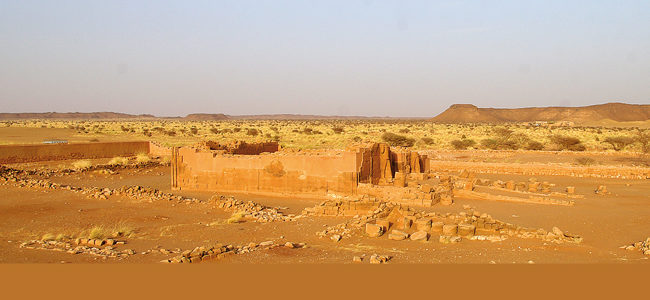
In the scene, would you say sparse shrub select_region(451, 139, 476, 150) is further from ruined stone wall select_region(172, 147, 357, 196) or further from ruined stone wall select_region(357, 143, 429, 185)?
ruined stone wall select_region(172, 147, 357, 196)

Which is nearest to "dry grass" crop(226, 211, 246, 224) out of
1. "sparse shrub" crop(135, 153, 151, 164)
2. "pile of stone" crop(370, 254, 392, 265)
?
"pile of stone" crop(370, 254, 392, 265)

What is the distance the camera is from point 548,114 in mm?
140500

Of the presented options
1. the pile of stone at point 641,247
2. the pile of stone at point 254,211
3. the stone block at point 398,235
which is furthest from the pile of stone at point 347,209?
the pile of stone at point 641,247

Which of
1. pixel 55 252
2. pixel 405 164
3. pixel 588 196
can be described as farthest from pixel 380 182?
pixel 55 252

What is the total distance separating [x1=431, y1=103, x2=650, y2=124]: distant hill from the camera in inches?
4948

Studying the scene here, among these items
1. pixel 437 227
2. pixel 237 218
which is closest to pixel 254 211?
pixel 237 218

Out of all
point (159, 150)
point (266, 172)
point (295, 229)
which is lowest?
point (295, 229)

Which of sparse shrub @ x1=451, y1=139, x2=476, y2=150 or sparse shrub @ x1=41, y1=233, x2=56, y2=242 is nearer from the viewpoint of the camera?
sparse shrub @ x1=41, y1=233, x2=56, y2=242

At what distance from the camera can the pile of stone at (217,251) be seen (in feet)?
29.2

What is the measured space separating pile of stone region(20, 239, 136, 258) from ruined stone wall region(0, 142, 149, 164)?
70.9 ft

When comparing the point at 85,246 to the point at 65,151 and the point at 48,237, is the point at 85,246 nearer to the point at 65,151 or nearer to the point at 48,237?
the point at 48,237

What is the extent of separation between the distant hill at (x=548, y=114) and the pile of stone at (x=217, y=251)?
120m

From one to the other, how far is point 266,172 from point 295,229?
629 centimetres

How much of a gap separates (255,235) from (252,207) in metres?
3.07
